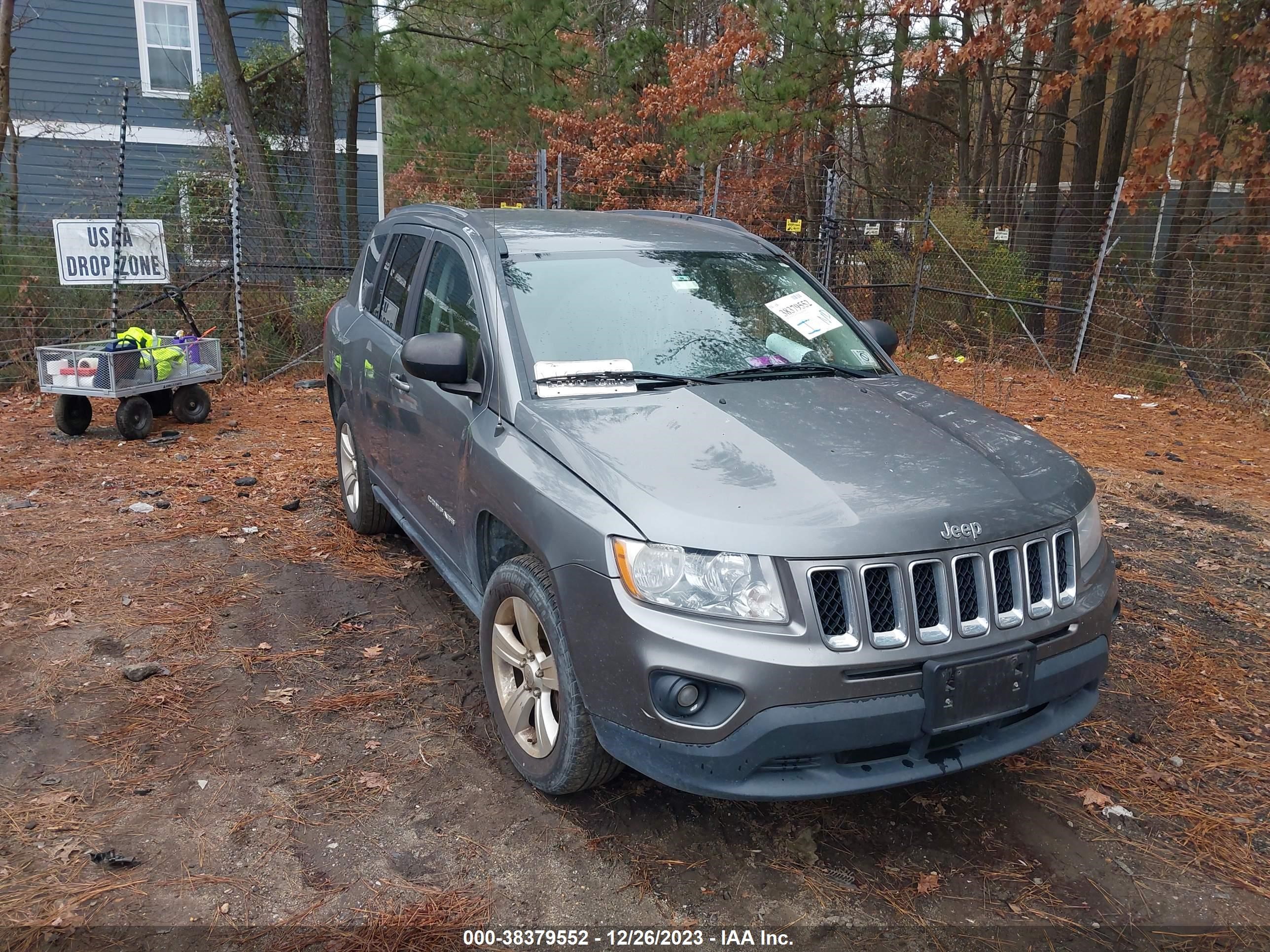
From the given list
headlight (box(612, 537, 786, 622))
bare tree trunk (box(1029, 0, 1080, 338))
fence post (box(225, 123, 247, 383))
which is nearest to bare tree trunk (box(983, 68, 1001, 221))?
bare tree trunk (box(1029, 0, 1080, 338))

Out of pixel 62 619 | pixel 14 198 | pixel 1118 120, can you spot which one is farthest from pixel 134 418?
pixel 1118 120

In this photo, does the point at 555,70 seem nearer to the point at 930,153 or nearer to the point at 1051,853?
the point at 930,153


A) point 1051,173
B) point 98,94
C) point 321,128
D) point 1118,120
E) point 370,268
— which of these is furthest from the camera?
point 98,94

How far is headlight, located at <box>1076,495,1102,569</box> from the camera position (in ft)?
10.0

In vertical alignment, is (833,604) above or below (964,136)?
below

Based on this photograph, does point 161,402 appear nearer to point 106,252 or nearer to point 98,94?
point 106,252

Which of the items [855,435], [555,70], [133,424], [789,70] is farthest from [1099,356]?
[133,424]

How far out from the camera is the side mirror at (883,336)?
4488 millimetres

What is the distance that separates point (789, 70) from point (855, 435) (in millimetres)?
13679

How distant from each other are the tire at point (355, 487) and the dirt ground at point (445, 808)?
30 cm

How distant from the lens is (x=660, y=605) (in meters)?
2.60

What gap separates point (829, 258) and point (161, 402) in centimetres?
873

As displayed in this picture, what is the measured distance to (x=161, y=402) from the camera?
8586mm

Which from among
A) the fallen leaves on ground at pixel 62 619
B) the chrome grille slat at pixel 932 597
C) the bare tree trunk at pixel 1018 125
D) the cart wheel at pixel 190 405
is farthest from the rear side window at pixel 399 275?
the bare tree trunk at pixel 1018 125
